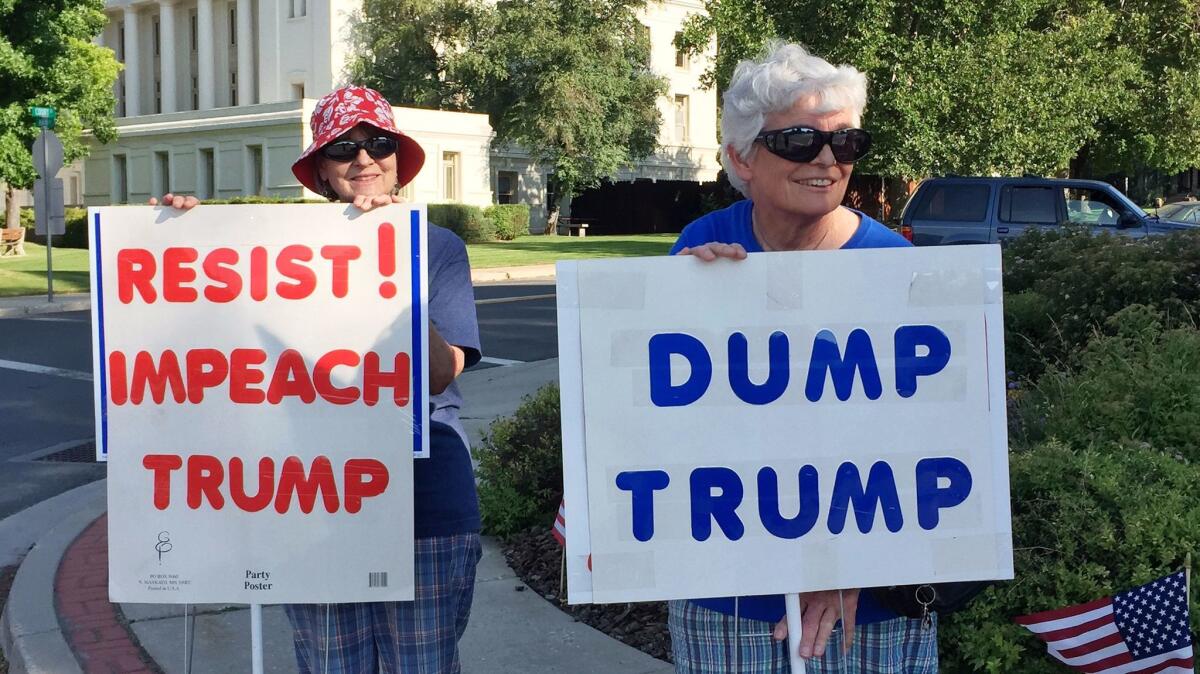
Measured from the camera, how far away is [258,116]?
146 ft

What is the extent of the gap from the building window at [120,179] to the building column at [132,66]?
9598 mm

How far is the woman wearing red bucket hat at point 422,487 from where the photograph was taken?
268 centimetres

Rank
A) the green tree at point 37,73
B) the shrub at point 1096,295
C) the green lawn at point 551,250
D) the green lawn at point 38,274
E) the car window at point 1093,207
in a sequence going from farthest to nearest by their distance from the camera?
1. the green lawn at point 551,250
2. the green tree at point 37,73
3. the green lawn at point 38,274
4. the car window at point 1093,207
5. the shrub at point 1096,295

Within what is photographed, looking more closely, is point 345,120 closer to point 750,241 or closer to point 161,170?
point 750,241

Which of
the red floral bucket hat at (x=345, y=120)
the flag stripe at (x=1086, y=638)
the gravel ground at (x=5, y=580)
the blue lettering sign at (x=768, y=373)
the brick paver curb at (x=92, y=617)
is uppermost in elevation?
the red floral bucket hat at (x=345, y=120)

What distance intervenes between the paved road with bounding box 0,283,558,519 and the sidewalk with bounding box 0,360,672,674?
1947 millimetres

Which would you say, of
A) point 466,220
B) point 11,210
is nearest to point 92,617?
point 466,220

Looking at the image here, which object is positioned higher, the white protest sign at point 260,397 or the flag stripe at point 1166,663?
the white protest sign at point 260,397

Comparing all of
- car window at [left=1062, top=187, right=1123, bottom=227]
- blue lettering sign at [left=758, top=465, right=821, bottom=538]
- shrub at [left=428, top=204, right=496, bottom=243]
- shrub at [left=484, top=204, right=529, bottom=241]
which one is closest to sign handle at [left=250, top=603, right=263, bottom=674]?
blue lettering sign at [left=758, top=465, right=821, bottom=538]

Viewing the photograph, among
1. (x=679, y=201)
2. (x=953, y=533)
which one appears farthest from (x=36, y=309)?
(x=679, y=201)

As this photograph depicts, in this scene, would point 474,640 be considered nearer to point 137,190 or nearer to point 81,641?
point 81,641

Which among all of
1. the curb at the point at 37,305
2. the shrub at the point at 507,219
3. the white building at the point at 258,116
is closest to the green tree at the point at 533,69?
the white building at the point at 258,116

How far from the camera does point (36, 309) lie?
18.0 m

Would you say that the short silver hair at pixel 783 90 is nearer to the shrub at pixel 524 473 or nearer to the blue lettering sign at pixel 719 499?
the blue lettering sign at pixel 719 499
